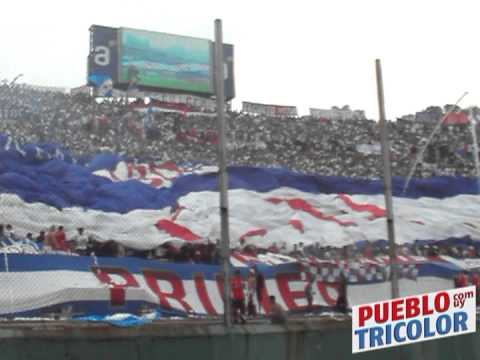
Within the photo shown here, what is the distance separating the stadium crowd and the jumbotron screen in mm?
21541

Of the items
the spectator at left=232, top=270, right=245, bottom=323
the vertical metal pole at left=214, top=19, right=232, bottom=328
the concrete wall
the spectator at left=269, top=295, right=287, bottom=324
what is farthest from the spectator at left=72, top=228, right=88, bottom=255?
the spectator at left=269, top=295, right=287, bottom=324

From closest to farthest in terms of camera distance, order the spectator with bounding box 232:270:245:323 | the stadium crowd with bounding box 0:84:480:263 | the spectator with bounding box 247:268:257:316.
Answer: the stadium crowd with bounding box 0:84:480:263
the spectator with bounding box 232:270:245:323
the spectator with bounding box 247:268:257:316

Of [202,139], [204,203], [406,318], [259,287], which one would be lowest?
[406,318]

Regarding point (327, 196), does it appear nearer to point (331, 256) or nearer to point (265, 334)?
point (331, 256)

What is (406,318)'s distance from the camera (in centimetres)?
803

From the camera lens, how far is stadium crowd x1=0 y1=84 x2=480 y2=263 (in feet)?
27.6

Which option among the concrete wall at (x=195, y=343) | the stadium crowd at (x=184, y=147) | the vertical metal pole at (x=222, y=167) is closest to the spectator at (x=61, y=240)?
the stadium crowd at (x=184, y=147)

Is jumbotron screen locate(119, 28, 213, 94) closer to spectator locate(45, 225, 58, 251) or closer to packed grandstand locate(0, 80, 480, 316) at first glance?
packed grandstand locate(0, 80, 480, 316)

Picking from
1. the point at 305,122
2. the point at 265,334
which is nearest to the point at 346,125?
the point at 305,122

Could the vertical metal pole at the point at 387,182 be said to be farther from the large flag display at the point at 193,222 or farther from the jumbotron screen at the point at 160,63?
the jumbotron screen at the point at 160,63

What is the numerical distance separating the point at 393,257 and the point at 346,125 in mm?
4177

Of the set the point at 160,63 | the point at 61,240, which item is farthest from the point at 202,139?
the point at 160,63

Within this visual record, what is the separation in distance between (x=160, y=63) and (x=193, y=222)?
2808 centimetres

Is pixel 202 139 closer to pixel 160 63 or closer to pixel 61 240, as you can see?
pixel 61 240
